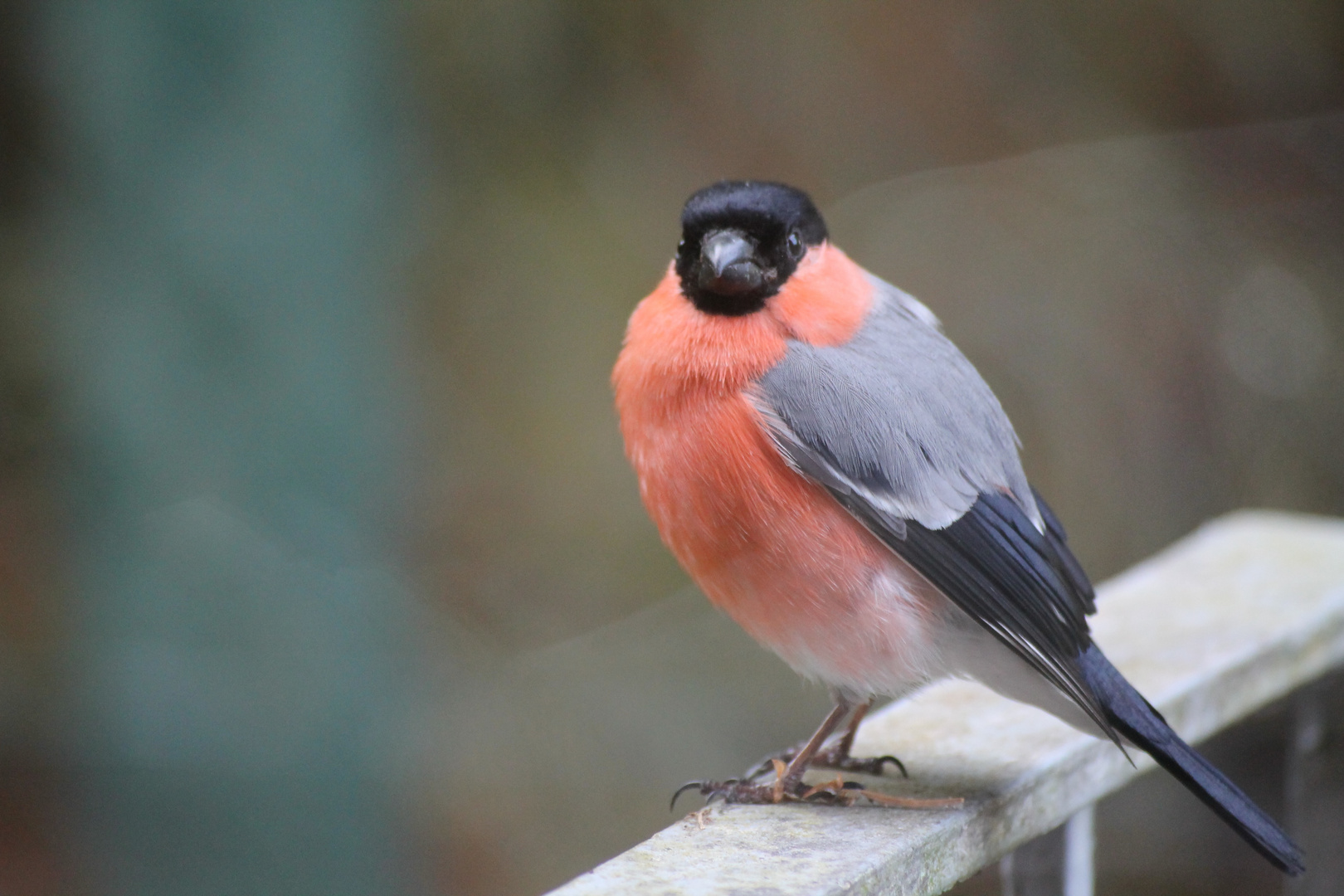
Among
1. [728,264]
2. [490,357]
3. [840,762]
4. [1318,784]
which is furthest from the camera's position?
[490,357]

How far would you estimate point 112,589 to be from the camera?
3109 mm

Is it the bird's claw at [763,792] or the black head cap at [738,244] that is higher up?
the black head cap at [738,244]

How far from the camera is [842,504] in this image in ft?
5.63

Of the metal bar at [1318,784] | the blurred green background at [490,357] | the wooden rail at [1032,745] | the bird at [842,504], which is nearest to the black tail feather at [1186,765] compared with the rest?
the bird at [842,504]

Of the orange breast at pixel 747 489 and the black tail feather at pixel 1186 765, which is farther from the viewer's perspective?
the orange breast at pixel 747 489

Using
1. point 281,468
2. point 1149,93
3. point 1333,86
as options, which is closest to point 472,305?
point 281,468

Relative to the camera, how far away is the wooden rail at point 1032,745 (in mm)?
1480

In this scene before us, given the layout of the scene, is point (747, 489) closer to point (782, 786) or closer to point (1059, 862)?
point (782, 786)

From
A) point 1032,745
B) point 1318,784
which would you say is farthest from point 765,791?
point 1318,784

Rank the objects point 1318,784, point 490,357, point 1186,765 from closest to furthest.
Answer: point 1186,765, point 1318,784, point 490,357

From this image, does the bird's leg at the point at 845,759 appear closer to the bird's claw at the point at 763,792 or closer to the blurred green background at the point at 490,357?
the bird's claw at the point at 763,792

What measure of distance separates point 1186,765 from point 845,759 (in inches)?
17.8

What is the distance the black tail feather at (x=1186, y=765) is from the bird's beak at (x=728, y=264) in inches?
25.3

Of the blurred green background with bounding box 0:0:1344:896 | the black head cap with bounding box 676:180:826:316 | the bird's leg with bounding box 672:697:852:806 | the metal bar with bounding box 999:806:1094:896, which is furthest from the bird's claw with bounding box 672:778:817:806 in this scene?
the blurred green background with bounding box 0:0:1344:896
